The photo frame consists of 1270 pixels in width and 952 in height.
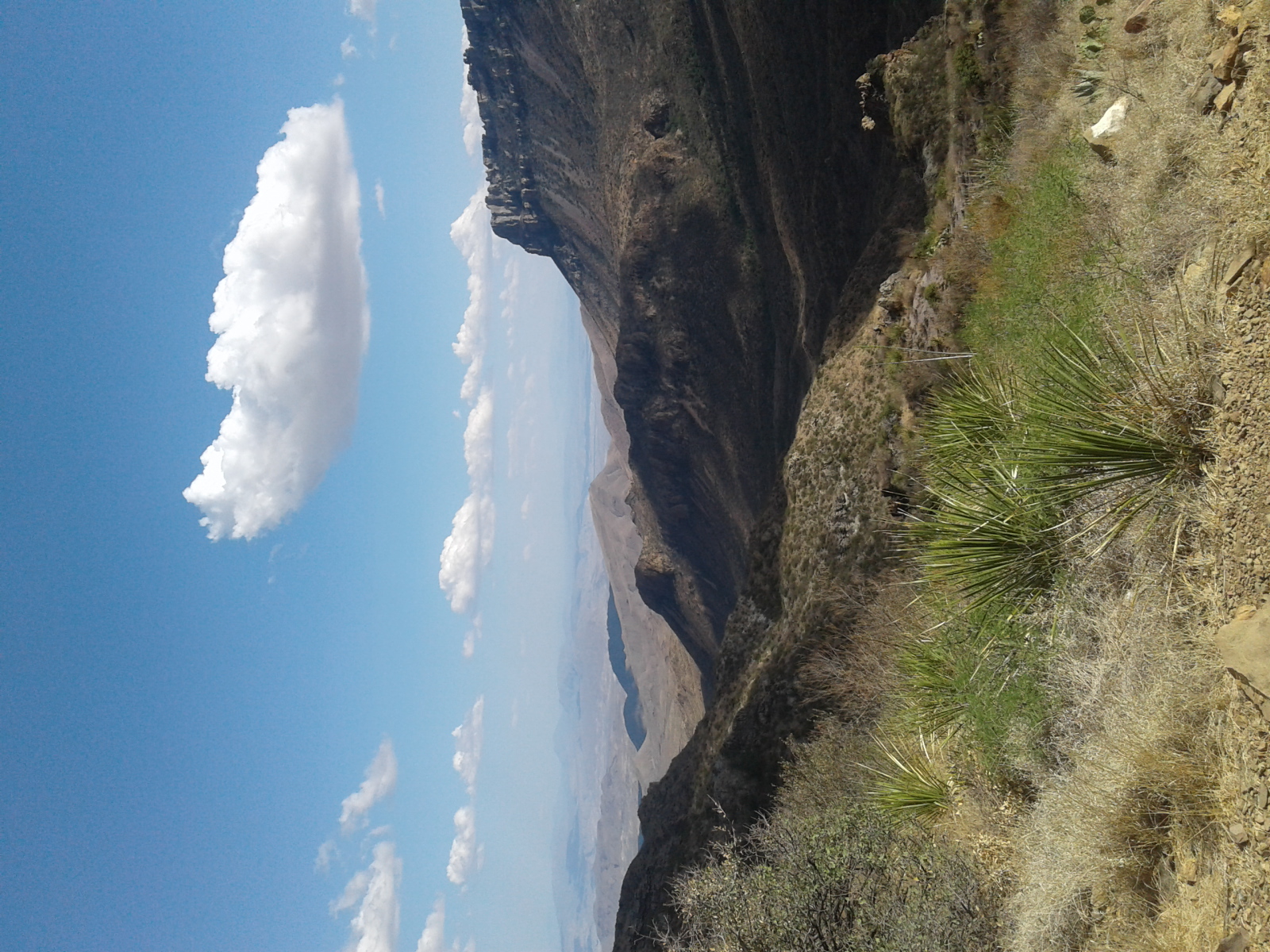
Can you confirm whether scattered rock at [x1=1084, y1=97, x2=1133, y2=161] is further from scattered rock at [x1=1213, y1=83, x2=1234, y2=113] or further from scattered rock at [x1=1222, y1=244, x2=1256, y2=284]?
scattered rock at [x1=1222, y1=244, x2=1256, y2=284]

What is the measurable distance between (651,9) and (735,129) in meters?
7.87

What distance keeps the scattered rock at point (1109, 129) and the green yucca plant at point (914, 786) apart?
8.37 m

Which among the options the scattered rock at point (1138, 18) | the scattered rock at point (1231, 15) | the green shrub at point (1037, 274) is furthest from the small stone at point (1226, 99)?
the scattered rock at point (1138, 18)

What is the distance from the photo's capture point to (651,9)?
36.0 meters

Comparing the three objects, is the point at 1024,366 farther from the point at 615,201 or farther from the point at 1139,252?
the point at 615,201

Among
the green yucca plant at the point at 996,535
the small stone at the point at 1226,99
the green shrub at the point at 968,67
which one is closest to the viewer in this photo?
the small stone at the point at 1226,99

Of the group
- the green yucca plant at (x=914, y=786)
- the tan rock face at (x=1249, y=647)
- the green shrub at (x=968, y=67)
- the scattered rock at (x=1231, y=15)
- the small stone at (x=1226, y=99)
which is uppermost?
the green shrub at (x=968, y=67)

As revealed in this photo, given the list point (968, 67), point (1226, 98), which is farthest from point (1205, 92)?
point (968, 67)

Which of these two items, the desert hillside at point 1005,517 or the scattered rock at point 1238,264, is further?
the desert hillside at point 1005,517

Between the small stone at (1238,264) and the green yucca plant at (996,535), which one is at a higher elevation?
the small stone at (1238,264)

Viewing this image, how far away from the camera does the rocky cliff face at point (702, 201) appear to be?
1019 inches

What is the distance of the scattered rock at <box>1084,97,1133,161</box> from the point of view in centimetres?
919

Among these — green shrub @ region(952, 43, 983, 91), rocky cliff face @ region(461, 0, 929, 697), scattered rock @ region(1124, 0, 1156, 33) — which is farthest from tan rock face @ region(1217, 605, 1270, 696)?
rocky cliff face @ region(461, 0, 929, 697)

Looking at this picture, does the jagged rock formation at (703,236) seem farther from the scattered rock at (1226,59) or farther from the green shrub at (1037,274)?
the scattered rock at (1226,59)
